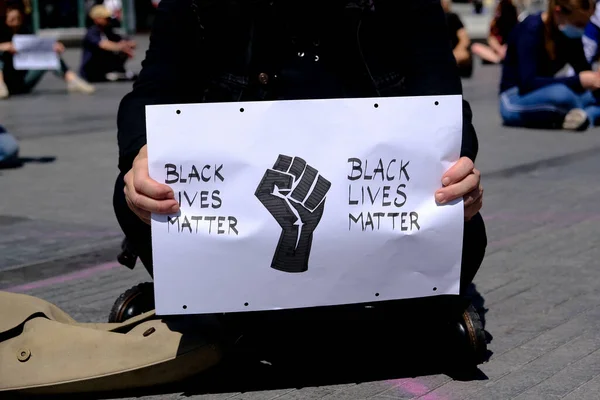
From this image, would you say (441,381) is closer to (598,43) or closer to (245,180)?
(245,180)

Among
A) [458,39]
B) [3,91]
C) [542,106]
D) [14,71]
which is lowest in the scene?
[3,91]

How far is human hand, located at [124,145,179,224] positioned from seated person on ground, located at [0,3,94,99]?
11.0m

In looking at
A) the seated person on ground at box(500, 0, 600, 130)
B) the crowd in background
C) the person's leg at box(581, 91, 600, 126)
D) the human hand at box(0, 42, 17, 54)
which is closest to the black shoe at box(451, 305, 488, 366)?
the crowd in background

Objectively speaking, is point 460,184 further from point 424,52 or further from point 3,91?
point 3,91

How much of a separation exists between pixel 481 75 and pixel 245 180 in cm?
1387

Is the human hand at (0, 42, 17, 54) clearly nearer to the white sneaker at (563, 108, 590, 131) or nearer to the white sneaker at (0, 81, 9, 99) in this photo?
the white sneaker at (0, 81, 9, 99)

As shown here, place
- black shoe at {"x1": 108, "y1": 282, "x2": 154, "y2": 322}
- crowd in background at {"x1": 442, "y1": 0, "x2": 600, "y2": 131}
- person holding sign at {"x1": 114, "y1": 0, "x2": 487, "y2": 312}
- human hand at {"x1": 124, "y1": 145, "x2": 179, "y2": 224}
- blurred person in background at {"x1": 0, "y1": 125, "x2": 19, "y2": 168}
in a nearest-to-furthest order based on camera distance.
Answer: human hand at {"x1": 124, "y1": 145, "x2": 179, "y2": 224} < person holding sign at {"x1": 114, "y1": 0, "x2": 487, "y2": 312} < black shoe at {"x1": 108, "y1": 282, "x2": 154, "y2": 322} < blurred person in background at {"x1": 0, "y1": 125, "x2": 19, "y2": 168} < crowd in background at {"x1": 442, "y1": 0, "x2": 600, "y2": 131}

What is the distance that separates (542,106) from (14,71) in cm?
697

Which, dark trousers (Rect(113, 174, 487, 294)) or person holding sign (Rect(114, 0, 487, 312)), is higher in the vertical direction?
person holding sign (Rect(114, 0, 487, 312))

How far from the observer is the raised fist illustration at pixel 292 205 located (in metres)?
3.06

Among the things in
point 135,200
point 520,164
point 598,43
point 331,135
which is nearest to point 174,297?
point 135,200

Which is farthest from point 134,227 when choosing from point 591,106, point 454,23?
point 454,23

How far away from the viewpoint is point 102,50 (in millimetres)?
15820

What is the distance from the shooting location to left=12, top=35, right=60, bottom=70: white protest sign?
45.4 ft
